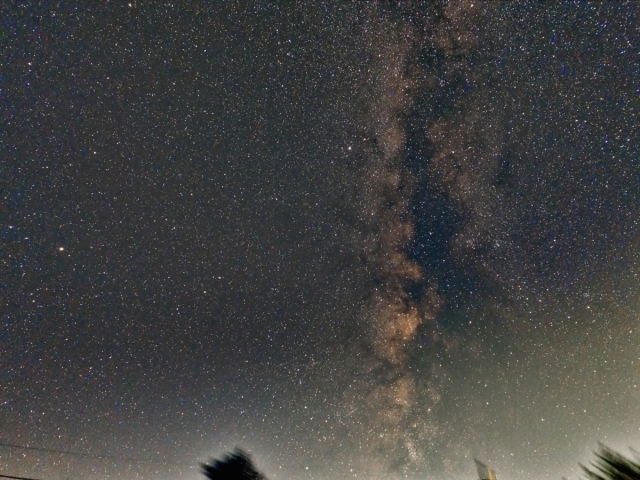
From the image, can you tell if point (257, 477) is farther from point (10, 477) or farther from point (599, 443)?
point (599, 443)

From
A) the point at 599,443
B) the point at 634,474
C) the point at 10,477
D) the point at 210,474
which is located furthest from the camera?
the point at 210,474

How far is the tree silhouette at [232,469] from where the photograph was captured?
666 centimetres

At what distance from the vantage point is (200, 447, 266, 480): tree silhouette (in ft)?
21.8

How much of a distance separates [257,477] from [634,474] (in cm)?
602

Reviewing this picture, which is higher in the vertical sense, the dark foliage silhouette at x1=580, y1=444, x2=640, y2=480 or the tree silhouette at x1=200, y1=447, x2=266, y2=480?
the tree silhouette at x1=200, y1=447, x2=266, y2=480

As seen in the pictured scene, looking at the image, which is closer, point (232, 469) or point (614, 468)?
point (614, 468)

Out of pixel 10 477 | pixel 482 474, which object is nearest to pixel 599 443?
pixel 482 474

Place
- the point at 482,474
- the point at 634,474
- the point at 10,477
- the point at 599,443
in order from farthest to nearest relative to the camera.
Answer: the point at 482,474, the point at 10,477, the point at 599,443, the point at 634,474

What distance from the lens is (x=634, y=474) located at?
372cm

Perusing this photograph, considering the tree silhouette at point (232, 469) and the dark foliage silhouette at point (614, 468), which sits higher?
the tree silhouette at point (232, 469)

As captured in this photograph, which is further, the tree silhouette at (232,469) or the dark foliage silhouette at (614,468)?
the tree silhouette at (232,469)

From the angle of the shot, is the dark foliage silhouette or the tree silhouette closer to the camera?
the dark foliage silhouette

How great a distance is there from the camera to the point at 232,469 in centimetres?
677

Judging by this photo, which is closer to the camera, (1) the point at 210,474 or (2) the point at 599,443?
(2) the point at 599,443
